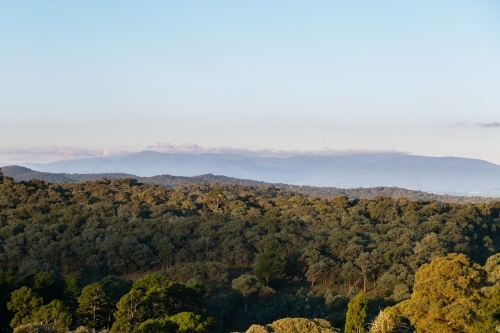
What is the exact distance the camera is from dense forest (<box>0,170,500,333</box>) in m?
21.8

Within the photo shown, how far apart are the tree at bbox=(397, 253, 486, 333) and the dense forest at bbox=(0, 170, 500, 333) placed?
5cm

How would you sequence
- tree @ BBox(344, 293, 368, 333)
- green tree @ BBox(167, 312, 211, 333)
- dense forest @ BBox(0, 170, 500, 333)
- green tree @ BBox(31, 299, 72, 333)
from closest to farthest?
tree @ BBox(344, 293, 368, 333) < green tree @ BBox(167, 312, 211, 333) < dense forest @ BBox(0, 170, 500, 333) < green tree @ BBox(31, 299, 72, 333)

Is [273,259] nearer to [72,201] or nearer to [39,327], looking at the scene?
[39,327]

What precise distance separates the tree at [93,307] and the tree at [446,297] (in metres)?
13.8

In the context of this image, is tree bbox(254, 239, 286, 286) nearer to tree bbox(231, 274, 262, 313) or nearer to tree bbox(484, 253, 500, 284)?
tree bbox(231, 274, 262, 313)

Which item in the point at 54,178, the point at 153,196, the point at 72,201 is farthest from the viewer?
the point at 54,178

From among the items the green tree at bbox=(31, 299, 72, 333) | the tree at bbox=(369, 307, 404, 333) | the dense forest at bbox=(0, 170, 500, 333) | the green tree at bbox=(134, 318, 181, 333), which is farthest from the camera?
the green tree at bbox=(31, 299, 72, 333)

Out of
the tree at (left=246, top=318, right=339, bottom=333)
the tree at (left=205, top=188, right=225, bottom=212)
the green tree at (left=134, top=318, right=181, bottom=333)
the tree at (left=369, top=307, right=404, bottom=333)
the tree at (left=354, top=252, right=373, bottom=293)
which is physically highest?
the tree at (left=205, top=188, right=225, bottom=212)

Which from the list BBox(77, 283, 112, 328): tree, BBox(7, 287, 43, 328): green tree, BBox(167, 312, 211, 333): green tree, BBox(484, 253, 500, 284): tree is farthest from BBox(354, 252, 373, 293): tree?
BBox(7, 287, 43, 328): green tree

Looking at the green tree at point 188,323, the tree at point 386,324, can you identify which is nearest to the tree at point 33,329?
the green tree at point 188,323

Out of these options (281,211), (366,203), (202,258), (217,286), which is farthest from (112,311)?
(366,203)

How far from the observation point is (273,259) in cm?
3828

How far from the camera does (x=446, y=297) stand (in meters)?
22.0

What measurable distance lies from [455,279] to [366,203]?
2002 inches
